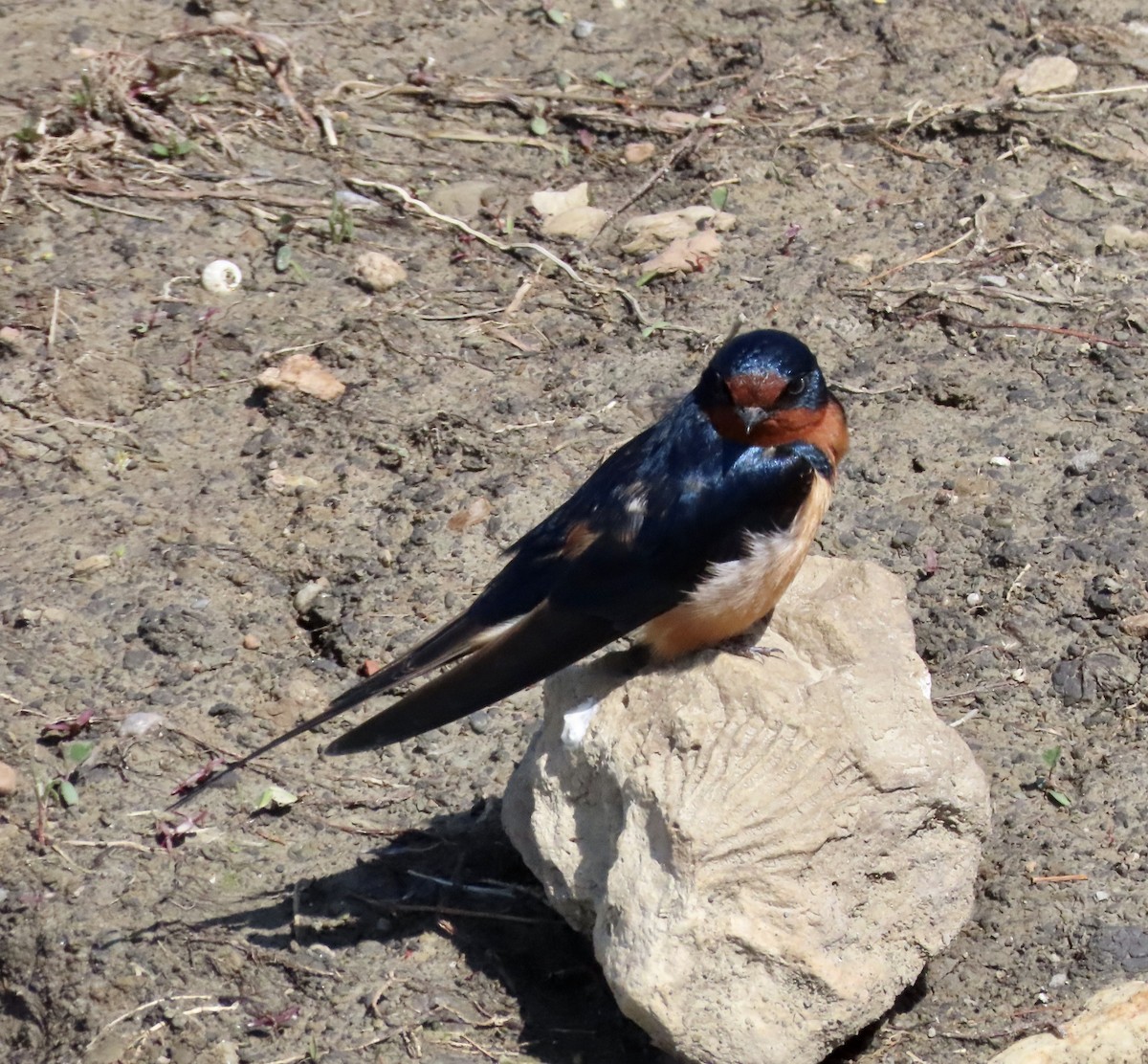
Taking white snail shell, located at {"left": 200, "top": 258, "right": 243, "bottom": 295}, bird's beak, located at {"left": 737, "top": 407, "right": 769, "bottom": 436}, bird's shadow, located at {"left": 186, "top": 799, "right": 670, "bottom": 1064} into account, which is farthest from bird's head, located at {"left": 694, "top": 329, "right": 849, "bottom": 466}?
white snail shell, located at {"left": 200, "top": 258, "right": 243, "bottom": 295}

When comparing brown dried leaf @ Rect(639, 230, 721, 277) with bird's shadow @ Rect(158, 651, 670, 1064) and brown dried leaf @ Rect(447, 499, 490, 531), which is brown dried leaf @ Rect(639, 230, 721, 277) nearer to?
brown dried leaf @ Rect(447, 499, 490, 531)

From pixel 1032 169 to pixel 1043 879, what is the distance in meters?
2.80

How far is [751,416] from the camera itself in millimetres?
3207

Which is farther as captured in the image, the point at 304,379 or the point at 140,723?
the point at 304,379

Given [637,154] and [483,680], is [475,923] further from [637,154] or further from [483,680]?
[637,154]

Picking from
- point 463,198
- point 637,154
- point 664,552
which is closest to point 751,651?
point 664,552

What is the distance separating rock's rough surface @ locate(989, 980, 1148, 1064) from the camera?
2832 millimetres

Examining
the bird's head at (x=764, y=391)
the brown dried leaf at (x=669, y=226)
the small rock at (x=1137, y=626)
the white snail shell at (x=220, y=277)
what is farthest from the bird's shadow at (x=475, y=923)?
the brown dried leaf at (x=669, y=226)

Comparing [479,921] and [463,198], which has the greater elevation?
[463,198]

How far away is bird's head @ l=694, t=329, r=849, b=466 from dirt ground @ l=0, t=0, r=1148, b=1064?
0.79 metres

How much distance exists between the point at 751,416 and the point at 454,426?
142cm

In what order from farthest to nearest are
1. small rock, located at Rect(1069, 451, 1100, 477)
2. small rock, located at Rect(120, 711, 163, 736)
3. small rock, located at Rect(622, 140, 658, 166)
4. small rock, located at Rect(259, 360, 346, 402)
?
small rock, located at Rect(622, 140, 658, 166) → small rock, located at Rect(259, 360, 346, 402) → small rock, located at Rect(1069, 451, 1100, 477) → small rock, located at Rect(120, 711, 163, 736)

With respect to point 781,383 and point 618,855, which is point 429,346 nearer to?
point 781,383

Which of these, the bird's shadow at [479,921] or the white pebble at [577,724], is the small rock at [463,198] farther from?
the white pebble at [577,724]
